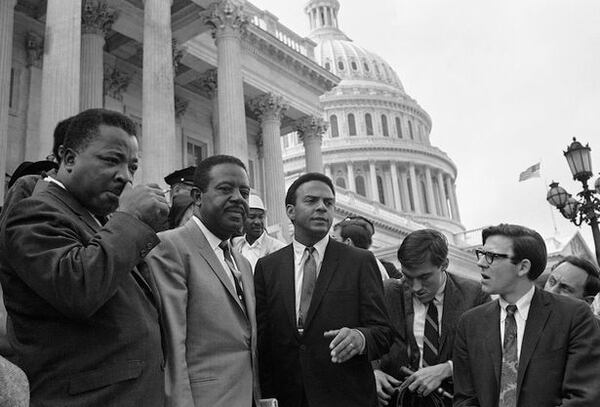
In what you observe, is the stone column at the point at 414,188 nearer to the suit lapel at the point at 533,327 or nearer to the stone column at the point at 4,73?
the stone column at the point at 4,73

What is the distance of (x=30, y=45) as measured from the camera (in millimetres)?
18391

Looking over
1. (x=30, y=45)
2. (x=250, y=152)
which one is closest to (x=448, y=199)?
(x=250, y=152)

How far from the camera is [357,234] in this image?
7.12m

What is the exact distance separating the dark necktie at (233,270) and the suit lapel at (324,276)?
18.6 inches

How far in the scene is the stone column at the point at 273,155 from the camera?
22859 millimetres

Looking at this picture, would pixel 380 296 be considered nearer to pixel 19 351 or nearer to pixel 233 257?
pixel 233 257

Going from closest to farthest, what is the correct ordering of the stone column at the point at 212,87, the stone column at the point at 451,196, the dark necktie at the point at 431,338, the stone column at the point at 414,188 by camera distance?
the dark necktie at the point at 431,338 → the stone column at the point at 212,87 → the stone column at the point at 414,188 → the stone column at the point at 451,196

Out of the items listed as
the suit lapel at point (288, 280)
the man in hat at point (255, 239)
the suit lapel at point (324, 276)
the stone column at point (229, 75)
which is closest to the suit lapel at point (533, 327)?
the suit lapel at point (324, 276)

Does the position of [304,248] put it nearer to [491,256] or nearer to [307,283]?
[307,283]

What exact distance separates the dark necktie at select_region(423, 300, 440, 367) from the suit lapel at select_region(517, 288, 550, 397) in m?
0.88

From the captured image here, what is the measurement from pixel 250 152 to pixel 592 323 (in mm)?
23696

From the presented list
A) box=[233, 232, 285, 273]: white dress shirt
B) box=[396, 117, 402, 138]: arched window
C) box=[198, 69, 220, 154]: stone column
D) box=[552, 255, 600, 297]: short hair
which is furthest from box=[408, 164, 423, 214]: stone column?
box=[552, 255, 600, 297]: short hair

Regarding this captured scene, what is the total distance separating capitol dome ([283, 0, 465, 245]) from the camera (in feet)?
261

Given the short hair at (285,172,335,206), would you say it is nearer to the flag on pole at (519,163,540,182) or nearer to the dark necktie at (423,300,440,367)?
the dark necktie at (423,300,440,367)
